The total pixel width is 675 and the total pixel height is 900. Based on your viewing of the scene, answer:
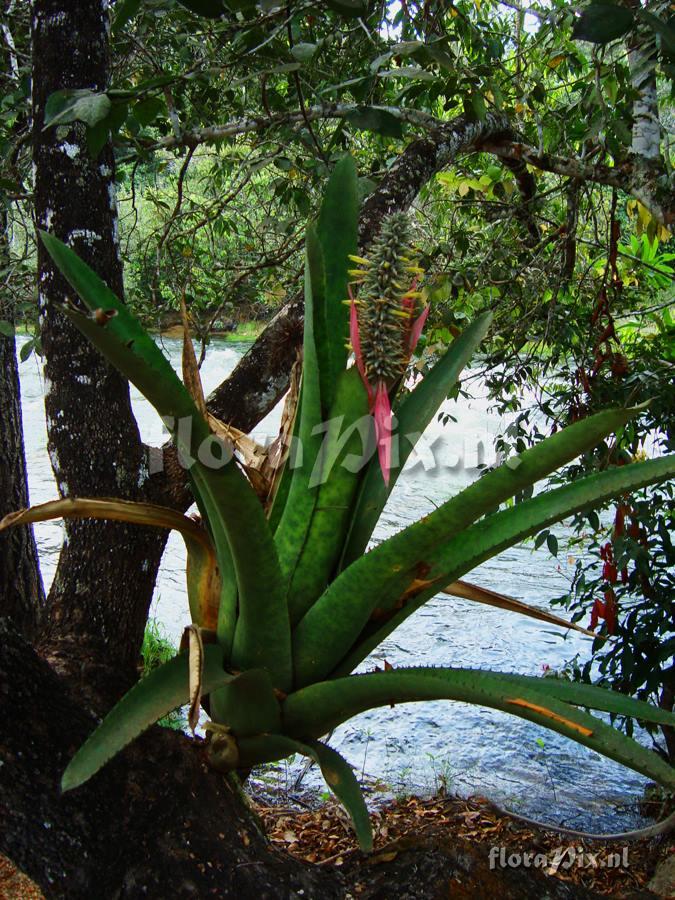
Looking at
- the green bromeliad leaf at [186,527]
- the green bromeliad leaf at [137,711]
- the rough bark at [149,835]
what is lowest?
the rough bark at [149,835]

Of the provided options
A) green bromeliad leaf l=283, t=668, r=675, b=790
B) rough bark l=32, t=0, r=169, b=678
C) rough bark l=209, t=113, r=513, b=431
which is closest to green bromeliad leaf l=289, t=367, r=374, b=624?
green bromeliad leaf l=283, t=668, r=675, b=790

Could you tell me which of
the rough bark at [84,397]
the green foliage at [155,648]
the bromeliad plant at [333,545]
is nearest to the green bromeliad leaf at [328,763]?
the bromeliad plant at [333,545]

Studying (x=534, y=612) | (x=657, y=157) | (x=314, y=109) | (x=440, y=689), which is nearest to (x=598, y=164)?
(x=657, y=157)

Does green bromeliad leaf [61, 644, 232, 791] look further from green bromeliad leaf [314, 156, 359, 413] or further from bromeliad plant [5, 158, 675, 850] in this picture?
green bromeliad leaf [314, 156, 359, 413]

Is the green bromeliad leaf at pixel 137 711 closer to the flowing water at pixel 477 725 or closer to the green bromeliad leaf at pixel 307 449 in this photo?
the green bromeliad leaf at pixel 307 449

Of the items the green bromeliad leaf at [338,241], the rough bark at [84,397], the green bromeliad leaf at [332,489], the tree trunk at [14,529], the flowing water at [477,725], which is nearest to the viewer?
the green bromeliad leaf at [332,489]

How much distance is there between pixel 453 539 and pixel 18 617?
1336 mm

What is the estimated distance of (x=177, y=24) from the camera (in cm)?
248

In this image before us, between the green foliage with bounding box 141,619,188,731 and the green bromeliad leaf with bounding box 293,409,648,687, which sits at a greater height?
the green bromeliad leaf with bounding box 293,409,648,687

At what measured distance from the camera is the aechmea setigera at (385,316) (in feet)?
2.96

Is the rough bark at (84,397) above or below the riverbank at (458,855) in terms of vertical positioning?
above

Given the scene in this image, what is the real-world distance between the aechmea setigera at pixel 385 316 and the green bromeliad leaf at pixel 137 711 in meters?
0.29

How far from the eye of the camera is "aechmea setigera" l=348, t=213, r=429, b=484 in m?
0.90

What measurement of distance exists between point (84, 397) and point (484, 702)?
0.78m
